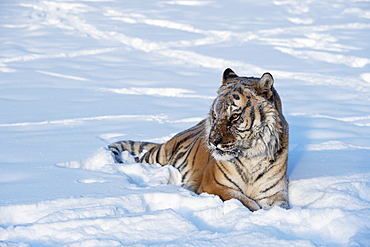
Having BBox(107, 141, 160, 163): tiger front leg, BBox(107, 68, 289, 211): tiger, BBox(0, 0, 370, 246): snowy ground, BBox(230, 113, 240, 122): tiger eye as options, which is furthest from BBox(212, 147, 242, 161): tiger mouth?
BBox(107, 141, 160, 163): tiger front leg

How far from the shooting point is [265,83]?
11.2ft

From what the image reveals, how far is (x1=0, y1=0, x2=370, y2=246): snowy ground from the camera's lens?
8.90 ft

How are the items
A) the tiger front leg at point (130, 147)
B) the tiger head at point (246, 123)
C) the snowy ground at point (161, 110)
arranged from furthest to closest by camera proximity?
the tiger front leg at point (130, 147)
the tiger head at point (246, 123)
the snowy ground at point (161, 110)

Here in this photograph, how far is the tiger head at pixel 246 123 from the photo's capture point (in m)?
3.36

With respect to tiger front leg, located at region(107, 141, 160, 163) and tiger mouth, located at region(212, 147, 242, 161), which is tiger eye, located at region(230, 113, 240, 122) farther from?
tiger front leg, located at region(107, 141, 160, 163)

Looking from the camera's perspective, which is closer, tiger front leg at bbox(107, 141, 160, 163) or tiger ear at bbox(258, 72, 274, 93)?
tiger ear at bbox(258, 72, 274, 93)

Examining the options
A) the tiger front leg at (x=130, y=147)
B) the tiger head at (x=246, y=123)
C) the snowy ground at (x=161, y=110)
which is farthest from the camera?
the tiger front leg at (x=130, y=147)

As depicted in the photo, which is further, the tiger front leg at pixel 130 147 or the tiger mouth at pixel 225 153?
the tiger front leg at pixel 130 147

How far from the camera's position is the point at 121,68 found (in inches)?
346

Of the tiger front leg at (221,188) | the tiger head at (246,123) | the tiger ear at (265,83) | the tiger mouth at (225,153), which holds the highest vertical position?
the tiger ear at (265,83)

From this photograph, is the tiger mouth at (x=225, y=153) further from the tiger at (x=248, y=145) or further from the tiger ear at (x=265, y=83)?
the tiger ear at (x=265, y=83)

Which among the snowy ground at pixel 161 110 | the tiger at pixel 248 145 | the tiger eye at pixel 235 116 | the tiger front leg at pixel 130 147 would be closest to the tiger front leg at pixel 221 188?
the tiger at pixel 248 145

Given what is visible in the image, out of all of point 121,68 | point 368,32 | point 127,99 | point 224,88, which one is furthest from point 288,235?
point 368,32

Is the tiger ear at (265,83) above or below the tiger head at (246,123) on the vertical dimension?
above
